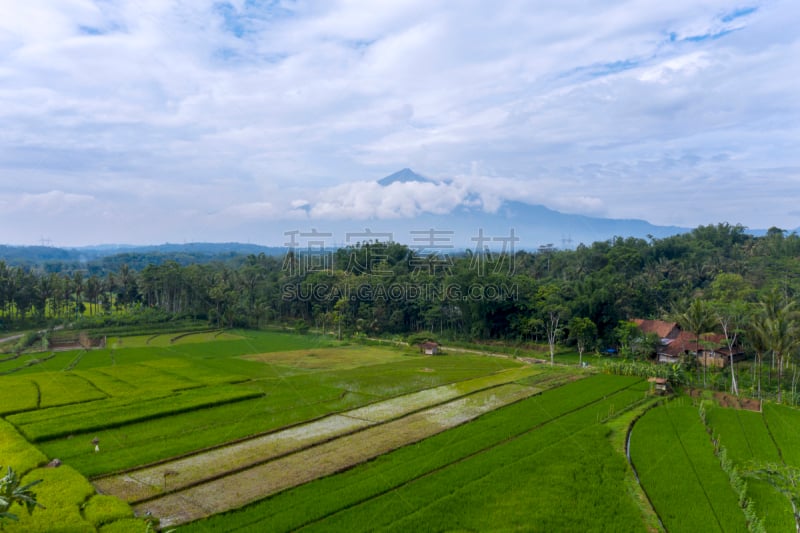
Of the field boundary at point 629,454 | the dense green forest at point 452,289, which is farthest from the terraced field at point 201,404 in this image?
the dense green forest at point 452,289

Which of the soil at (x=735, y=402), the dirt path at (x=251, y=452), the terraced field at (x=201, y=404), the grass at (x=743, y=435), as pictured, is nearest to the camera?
the dirt path at (x=251, y=452)

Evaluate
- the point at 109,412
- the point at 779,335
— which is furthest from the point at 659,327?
the point at 109,412

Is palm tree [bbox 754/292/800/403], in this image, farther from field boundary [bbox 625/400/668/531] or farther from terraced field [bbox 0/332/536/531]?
terraced field [bbox 0/332/536/531]

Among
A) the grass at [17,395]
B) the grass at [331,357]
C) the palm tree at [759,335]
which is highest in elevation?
the palm tree at [759,335]

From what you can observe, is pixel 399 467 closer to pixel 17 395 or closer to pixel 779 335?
pixel 17 395

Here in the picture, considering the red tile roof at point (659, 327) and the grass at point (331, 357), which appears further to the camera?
the red tile roof at point (659, 327)

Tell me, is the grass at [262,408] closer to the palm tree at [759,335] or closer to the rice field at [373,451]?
the rice field at [373,451]

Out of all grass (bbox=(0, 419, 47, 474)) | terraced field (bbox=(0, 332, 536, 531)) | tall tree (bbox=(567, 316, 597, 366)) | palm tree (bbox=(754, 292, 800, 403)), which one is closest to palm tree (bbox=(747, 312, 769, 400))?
palm tree (bbox=(754, 292, 800, 403))
